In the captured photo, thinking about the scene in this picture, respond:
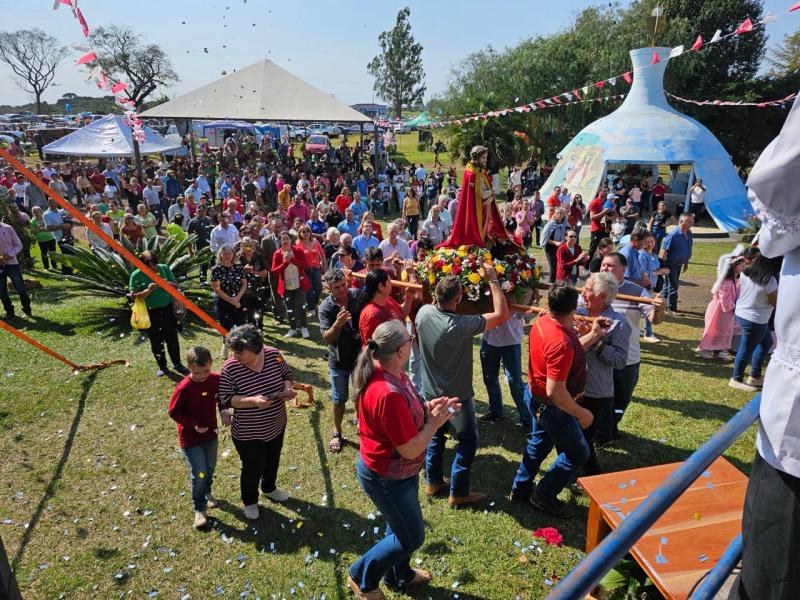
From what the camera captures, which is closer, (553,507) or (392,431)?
(392,431)

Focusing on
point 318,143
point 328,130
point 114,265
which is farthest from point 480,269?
point 328,130

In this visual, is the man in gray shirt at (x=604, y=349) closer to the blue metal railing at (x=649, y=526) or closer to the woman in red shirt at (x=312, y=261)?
the blue metal railing at (x=649, y=526)

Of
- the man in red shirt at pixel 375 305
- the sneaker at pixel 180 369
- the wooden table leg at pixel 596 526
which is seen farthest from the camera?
the sneaker at pixel 180 369

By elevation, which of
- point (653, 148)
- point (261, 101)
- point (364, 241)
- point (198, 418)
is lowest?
point (198, 418)

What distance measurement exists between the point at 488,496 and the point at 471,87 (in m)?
36.2

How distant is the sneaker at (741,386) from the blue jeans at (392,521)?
→ 5.62 metres

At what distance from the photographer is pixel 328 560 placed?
430cm

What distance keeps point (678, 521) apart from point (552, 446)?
1.21 meters

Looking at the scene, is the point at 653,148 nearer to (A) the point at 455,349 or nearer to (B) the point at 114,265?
(B) the point at 114,265

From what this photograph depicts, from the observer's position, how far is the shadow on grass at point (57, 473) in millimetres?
4528

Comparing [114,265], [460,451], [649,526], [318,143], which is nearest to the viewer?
[649,526]

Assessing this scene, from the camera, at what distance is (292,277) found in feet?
29.8

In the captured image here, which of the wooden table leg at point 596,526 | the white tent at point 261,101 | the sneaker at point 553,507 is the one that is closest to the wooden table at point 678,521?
the wooden table leg at point 596,526

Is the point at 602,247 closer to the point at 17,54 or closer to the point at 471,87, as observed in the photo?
the point at 471,87
